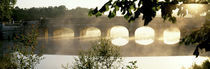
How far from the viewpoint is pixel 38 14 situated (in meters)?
53.7

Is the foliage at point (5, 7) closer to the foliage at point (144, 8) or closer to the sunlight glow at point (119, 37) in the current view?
the sunlight glow at point (119, 37)

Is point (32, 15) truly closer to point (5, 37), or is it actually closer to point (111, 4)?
point (5, 37)

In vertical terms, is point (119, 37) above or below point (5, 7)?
below

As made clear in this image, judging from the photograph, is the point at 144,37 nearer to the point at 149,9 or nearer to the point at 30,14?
the point at 30,14

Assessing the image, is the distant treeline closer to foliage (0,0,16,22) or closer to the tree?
foliage (0,0,16,22)

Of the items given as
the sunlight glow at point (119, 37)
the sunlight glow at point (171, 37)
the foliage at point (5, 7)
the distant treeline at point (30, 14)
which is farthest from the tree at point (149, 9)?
the distant treeline at point (30, 14)

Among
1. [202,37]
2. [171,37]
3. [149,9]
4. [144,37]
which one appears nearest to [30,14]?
[144,37]

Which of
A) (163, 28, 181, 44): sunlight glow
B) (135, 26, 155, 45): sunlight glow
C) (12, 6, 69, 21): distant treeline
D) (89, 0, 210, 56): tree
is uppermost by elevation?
(89, 0, 210, 56): tree

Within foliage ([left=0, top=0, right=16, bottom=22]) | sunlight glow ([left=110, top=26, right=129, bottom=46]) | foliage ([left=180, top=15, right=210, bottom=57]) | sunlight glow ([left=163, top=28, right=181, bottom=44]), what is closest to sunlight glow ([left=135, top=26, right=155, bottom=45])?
sunlight glow ([left=110, top=26, right=129, bottom=46])

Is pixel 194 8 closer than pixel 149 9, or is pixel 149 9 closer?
pixel 149 9

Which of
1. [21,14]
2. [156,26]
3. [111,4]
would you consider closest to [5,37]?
[21,14]

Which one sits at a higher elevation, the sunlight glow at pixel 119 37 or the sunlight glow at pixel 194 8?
the sunlight glow at pixel 194 8

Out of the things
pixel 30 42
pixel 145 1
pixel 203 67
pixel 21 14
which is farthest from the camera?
pixel 21 14

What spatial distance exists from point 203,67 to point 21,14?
39.9 meters
